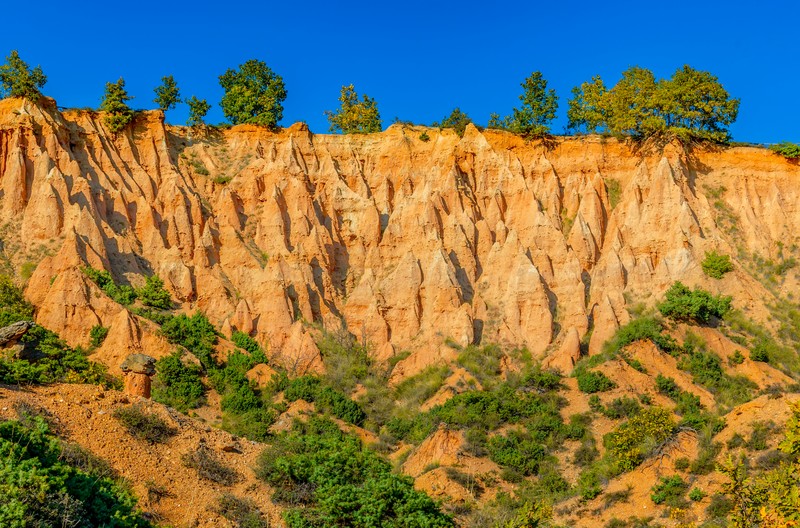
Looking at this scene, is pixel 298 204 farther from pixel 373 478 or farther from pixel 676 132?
pixel 373 478

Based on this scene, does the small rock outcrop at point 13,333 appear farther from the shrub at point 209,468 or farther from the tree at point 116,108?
the tree at point 116,108

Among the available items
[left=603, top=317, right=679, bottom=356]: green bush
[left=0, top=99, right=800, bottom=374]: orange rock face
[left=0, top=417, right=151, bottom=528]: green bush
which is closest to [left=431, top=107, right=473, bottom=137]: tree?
[left=0, top=99, right=800, bottom=374]: orange rock face

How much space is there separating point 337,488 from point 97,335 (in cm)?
1791

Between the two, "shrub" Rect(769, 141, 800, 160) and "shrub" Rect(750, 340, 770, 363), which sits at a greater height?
"shrub" Rect(769, 141, 800, 160)

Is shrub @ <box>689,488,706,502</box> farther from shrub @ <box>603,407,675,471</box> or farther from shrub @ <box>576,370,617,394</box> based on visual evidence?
shrub @ <box>576,370,617,394</box>

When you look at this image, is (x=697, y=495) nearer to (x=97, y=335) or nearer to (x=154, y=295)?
(x=97, y=335)

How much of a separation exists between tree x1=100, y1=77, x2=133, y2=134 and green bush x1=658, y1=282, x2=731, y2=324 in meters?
28.3

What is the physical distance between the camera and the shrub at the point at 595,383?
31891 millimetres

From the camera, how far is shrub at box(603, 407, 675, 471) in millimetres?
24406

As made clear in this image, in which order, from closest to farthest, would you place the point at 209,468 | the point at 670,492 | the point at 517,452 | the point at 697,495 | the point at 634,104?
the point at 209,468 → the point at 697,495 → the point at 670,492 → the point at 517,452 → the point at 634,104

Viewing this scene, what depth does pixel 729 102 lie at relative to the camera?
4588 cm

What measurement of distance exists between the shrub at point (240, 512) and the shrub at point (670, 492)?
1031cm

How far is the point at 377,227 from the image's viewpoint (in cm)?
4238

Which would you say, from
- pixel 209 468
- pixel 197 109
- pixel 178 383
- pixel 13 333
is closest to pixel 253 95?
pixel 197 109
